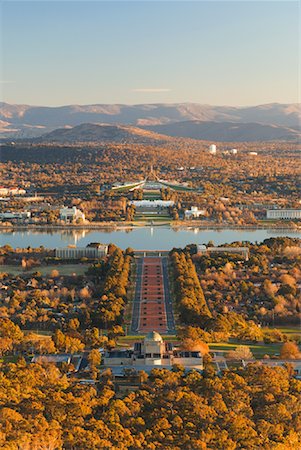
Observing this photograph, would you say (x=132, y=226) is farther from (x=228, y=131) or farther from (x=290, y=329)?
(x=228, y=131)

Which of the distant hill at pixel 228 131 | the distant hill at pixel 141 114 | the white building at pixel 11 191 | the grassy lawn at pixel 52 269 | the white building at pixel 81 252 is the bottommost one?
the grassy lawn at pixel 52 269

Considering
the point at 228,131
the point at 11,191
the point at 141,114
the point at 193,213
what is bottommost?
the point at 193,213

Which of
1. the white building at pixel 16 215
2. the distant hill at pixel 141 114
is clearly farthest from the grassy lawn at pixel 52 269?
the distant hill at pixel 141 114

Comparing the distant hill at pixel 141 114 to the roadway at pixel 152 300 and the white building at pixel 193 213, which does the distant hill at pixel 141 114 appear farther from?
the roadway at pixel 152 300

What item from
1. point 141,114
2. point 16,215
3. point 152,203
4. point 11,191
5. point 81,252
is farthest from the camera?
point 141,114

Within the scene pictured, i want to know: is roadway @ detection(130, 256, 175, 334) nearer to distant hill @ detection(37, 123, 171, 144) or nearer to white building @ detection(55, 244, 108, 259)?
white building @ detection(55, 244, 108, 259)

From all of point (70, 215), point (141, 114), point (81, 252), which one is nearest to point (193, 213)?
point (70, 215)

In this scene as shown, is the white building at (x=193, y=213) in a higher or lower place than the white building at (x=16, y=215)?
lower
